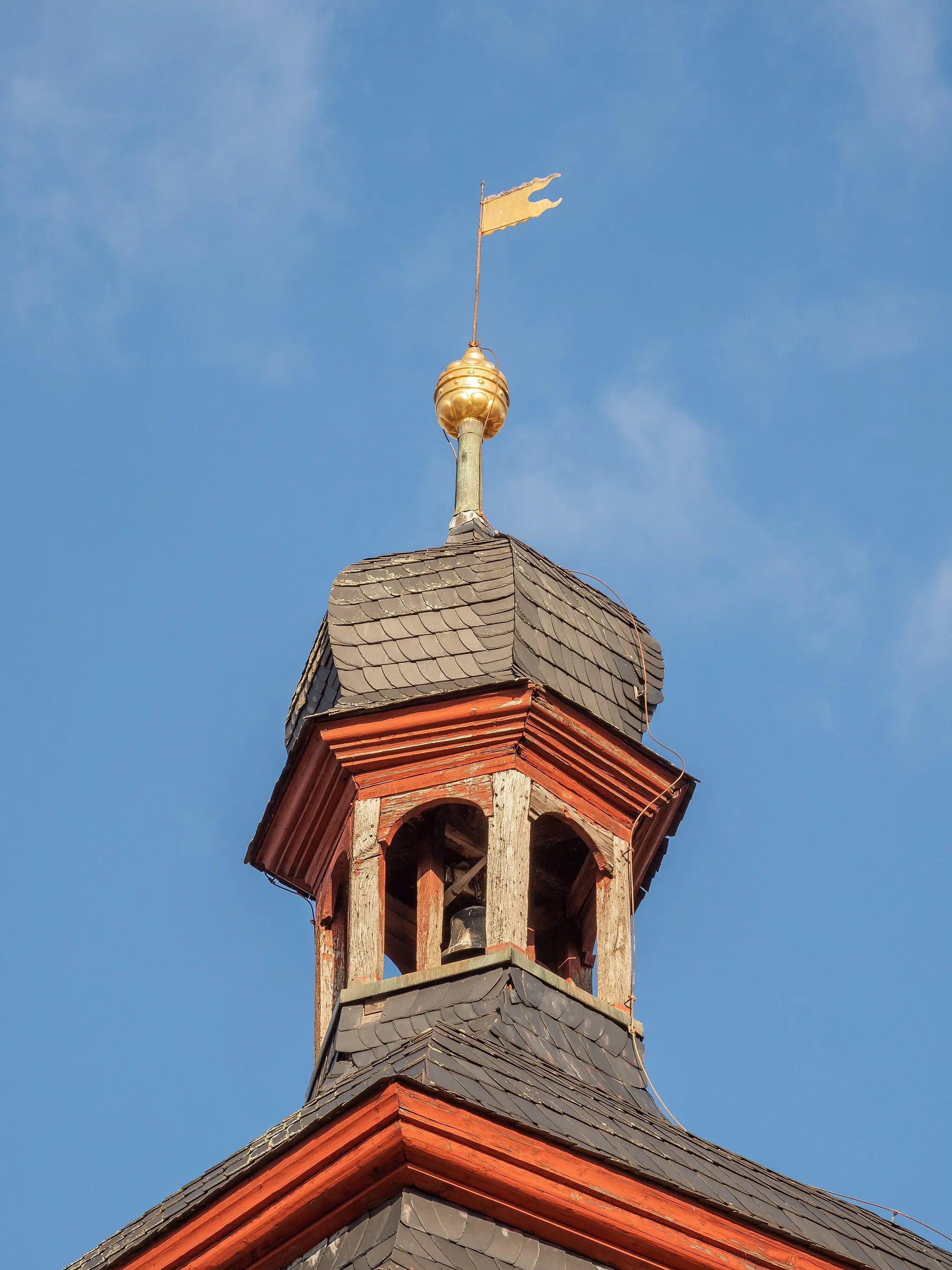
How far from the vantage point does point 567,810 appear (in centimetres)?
2105

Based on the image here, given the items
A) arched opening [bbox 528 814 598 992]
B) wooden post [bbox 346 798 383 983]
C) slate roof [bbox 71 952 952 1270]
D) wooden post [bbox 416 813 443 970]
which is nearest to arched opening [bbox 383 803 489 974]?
wooden post [bbox 416 813 443 970]

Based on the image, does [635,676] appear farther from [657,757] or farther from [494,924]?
[494,924]

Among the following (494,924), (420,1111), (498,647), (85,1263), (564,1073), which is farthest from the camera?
(498,647)

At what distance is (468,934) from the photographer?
68.2ft

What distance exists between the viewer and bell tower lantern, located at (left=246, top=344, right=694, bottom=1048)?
2062 centimetres

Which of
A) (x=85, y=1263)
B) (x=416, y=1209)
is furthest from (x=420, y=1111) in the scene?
(x=85, y=1263)

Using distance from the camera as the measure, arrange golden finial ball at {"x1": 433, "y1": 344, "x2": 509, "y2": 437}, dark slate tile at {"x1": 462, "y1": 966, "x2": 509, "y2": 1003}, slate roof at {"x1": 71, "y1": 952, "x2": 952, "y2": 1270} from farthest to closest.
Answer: golden finial ball at {"x1": 433, "y1": 344, "x2": 509, "y2": 437} → dark slate tile at {"x1": 462, "y1": 966, "x2": 509, "y2": 1003} → slate roof at {"x1": 71, "y1": 952, "x2": 952, "y2": 1270}

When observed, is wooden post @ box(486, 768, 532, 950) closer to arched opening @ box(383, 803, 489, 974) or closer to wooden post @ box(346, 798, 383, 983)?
arched opening @ box(383, 803, 489, 974)

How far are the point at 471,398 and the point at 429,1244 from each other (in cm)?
1078

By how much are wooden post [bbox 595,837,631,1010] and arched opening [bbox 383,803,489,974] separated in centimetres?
81

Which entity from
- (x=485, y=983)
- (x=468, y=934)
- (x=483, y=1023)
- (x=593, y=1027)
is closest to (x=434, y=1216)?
(x=483, y=1023)

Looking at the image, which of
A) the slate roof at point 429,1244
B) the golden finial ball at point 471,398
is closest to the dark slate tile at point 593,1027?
the slate roof at point 429,1244

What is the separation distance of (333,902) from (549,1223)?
634 centimetres

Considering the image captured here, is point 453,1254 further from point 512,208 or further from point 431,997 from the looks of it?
point 512,208
